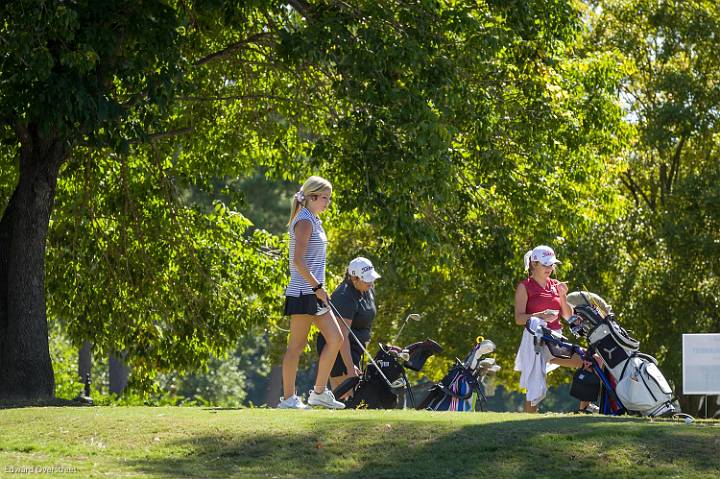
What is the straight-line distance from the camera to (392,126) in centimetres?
1436

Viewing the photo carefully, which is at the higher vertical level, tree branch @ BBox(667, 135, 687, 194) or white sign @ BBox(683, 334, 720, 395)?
tree branch @ BBox(667, 135, 687, 194)

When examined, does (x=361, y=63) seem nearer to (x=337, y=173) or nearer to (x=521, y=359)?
(x=337, y=173)

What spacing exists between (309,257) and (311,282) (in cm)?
28

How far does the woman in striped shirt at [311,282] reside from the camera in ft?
36.1

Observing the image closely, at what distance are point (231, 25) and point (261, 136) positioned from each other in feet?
9.93

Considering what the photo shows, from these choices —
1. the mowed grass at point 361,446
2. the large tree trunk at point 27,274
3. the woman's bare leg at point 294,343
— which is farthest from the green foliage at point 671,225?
the mowed grass at point 361,446

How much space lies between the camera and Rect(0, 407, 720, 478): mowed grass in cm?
809

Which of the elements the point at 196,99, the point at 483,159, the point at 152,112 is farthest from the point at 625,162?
the point at 152,112

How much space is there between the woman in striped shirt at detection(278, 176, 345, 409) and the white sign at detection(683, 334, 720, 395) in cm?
300

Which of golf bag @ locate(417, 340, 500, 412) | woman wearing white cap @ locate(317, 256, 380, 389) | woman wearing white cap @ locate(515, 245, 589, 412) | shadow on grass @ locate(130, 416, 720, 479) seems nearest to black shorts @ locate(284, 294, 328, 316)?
woman wearing white cap @ locate(317, 256, 380, 389)

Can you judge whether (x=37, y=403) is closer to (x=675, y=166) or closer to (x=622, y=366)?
(x=622, y=366)

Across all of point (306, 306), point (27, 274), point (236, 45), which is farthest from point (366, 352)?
point (236, 45)

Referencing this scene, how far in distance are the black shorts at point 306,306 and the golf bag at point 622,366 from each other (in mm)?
2101

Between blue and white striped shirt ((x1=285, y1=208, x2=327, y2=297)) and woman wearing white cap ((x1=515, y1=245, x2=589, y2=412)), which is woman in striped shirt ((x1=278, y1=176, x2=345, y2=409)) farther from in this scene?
woman wearing white cap ((x1=515, y1=245, x2=589, y2=412))
